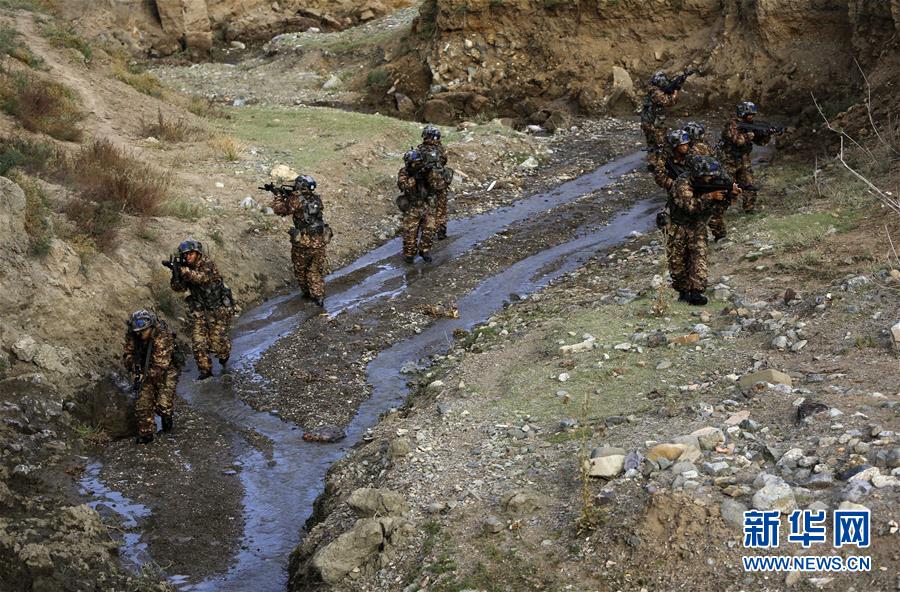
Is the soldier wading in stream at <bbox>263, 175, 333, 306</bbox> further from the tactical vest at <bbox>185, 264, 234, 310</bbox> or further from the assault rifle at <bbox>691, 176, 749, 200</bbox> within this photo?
the assault rifle at <bbox>691, 176, 749, 200</bbox>

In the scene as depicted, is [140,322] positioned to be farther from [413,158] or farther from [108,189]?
[413,158]

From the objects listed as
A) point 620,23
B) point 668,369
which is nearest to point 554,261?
point 668,369

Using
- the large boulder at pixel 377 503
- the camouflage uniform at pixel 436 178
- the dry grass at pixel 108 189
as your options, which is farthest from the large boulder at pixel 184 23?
the large boulder at pixel 377 503

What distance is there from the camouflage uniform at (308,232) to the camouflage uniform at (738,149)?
6131mm

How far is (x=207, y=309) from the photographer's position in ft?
40.7

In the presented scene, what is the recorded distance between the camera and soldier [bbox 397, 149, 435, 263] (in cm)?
1559

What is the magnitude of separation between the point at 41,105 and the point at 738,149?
12.3 metres

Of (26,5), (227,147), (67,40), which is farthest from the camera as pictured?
(26,5)

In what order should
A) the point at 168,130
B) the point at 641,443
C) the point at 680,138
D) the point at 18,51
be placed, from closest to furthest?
1. the point at 641,443
2. the point at 680,138
3. the point at 168,130
4. the point at 18,51

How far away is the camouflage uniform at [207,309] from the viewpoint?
12.2 m

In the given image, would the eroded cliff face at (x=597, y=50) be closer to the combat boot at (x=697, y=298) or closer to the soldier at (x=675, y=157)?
the soldier at (x=675, y=157)

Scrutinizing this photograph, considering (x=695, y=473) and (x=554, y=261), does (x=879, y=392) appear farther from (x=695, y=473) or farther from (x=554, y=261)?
(x=554, y=261)

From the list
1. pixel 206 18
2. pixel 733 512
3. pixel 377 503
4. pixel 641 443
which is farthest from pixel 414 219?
pixel 206 18

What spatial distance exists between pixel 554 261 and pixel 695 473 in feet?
28.6
